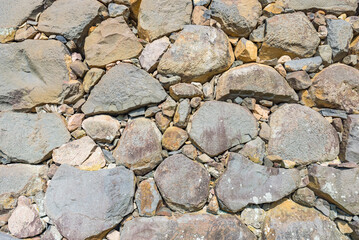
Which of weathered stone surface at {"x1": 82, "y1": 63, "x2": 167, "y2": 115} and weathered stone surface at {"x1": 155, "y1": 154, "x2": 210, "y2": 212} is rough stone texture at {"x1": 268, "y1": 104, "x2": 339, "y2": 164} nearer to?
weathered stone surface at {"x1": 155, "y1": 154, "x2": 210, "y2": 212}

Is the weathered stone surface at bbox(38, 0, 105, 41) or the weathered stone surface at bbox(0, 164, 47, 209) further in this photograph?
the weathered stone surface at bbox(38, 0, 105, 41)

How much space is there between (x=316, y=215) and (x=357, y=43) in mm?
1590

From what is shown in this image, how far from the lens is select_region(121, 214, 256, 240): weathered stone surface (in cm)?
177

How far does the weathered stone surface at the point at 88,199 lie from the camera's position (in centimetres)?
178

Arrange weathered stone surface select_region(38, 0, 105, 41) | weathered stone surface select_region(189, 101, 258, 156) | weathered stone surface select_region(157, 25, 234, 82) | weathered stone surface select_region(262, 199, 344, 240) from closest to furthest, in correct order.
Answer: weathered stone surface select_region(262, 199, 344, 240) → weathered stone surface select_region(189, 101, 258, 156) → weathered stone surface select_region(157, 25, 234, 82) → weathered stone surface select_region(38, 0, 105, 41)

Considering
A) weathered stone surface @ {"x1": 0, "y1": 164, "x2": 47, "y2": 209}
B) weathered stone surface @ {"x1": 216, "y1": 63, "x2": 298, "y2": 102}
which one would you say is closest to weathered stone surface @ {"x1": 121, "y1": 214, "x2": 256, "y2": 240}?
weathered stone surface @ {"x1": 0, "y1": 164, "x2": 47, "y2": 209}

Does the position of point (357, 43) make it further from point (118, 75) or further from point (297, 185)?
point (118, 75)

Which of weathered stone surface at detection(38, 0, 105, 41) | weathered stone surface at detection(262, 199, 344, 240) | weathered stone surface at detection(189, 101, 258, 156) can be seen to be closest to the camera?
weathered stone surface at detection(262, 199, 344, 240)

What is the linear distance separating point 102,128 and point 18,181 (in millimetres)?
861

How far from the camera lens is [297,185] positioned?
1.83 meters

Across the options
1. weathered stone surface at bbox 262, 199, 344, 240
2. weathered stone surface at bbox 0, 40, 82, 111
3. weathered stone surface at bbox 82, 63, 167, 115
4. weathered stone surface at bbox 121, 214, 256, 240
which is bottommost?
weathered stone surface at bbox 262, 199, 344, 240

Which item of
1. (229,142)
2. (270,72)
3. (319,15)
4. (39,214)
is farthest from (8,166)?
(319,15)

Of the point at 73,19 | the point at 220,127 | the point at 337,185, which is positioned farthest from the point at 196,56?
the point at 337,185

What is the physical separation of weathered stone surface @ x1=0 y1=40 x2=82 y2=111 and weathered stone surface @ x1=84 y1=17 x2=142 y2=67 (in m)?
0.27
